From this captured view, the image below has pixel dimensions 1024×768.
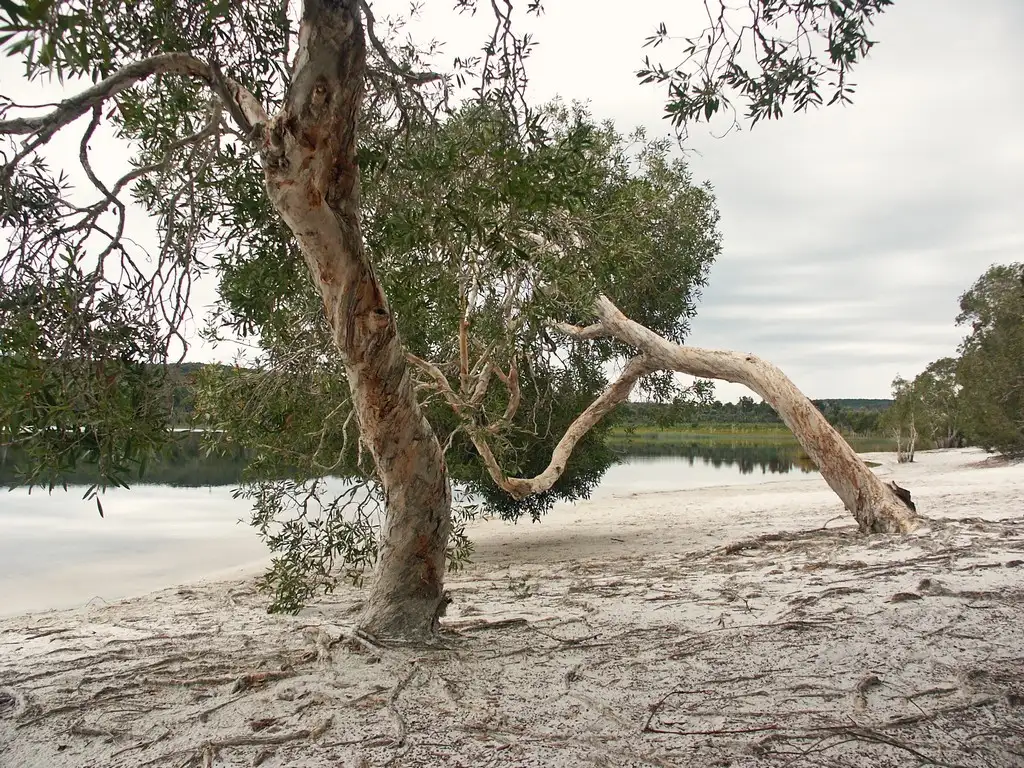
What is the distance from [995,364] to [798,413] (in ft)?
48.3

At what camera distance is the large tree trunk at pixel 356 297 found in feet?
11.5

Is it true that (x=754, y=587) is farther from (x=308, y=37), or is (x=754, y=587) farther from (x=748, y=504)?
(x=748, y=504)

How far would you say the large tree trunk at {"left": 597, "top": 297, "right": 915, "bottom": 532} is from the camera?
31.0 feet

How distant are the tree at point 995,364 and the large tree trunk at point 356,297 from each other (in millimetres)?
19108

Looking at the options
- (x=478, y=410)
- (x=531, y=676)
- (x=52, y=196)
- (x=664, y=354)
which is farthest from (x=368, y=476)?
(x=664, y=354)

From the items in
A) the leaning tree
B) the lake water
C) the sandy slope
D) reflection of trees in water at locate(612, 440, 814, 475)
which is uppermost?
the leaning tree

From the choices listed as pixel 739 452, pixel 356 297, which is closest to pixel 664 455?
pixel 739 452

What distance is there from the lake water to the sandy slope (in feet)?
5.40

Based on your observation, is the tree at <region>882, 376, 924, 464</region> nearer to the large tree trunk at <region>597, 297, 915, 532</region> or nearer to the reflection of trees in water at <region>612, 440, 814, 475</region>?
the reflection of trees in water at <region>612, 440, 814, 475</region>

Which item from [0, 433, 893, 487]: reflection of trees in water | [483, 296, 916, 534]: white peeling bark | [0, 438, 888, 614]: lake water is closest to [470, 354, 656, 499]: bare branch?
[483, 296, 916, 534]: white peeling bark

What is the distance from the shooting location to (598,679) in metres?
4.13

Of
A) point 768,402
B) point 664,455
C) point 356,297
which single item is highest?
point 356,297

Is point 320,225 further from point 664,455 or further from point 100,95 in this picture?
point 664,455

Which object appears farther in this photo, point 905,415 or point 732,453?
point 732,453
